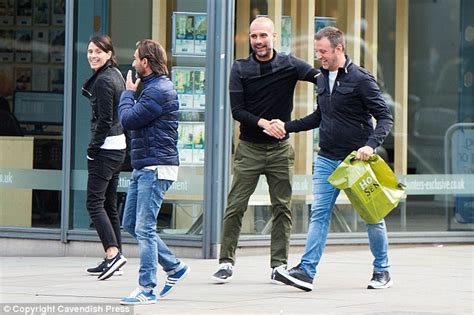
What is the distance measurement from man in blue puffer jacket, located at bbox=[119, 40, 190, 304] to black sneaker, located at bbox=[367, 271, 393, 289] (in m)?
1.82

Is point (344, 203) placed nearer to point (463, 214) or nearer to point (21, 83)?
point (463, 214)

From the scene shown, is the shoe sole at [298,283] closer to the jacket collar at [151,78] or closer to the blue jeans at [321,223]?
the blue jeans at [321,223]

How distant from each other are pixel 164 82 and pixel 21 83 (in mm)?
4551

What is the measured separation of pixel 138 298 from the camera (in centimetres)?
828

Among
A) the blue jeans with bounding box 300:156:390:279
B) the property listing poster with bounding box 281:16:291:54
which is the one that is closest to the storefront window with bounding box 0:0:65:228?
the property listing poster with bounding box 281:16:291:54

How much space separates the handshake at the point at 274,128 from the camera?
9188mm

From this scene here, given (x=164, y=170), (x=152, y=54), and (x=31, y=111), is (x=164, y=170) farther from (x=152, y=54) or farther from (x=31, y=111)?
(x=31, y=111)

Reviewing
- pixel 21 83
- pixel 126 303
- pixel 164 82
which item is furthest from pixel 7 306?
pixel 21 83

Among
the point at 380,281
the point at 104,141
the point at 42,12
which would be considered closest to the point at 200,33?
the point at 42,12

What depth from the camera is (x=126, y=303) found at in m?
8.23

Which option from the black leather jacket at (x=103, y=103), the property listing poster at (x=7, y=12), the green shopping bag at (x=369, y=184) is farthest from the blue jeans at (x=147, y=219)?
the property listing poster at (x=7, y=12)

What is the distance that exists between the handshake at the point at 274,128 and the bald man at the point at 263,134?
0.07 meters

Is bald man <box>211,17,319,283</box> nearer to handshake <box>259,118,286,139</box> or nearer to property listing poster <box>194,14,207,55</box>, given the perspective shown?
handshake <box>259,118,286,139</box>

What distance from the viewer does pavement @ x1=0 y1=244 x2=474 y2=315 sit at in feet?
26.6
